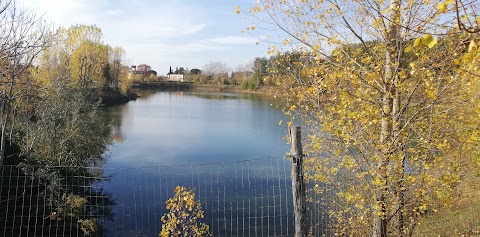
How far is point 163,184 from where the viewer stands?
1054cm

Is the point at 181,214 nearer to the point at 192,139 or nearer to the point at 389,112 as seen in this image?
the point at 389,112

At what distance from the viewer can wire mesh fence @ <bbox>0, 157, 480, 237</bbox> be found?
698 cm

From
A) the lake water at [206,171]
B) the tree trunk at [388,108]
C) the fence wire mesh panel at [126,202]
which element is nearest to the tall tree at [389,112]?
the tree trunk at [388,108]

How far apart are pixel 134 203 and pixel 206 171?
2601 mm

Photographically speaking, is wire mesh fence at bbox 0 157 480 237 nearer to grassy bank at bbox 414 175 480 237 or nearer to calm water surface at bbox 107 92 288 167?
grassy bank at bbox 414 175 480 237

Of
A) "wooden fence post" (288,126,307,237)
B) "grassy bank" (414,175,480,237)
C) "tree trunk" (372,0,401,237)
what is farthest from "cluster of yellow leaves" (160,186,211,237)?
"grassy bank" (414,175,480,237)

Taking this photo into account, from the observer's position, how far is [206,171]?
37.1 feet

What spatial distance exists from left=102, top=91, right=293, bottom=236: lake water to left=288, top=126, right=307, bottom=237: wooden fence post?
841mm

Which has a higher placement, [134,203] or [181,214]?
[181,214]

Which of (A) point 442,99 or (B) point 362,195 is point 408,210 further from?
(A) point 442,99

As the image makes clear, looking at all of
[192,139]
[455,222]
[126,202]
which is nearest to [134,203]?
[126,202]

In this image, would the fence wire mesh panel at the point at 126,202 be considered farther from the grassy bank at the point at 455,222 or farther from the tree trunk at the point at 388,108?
the tree trunk at the point at 388,108

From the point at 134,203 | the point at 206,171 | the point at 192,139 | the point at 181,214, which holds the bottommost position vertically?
the point at 134,203

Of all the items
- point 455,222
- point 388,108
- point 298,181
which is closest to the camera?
point 388,108
